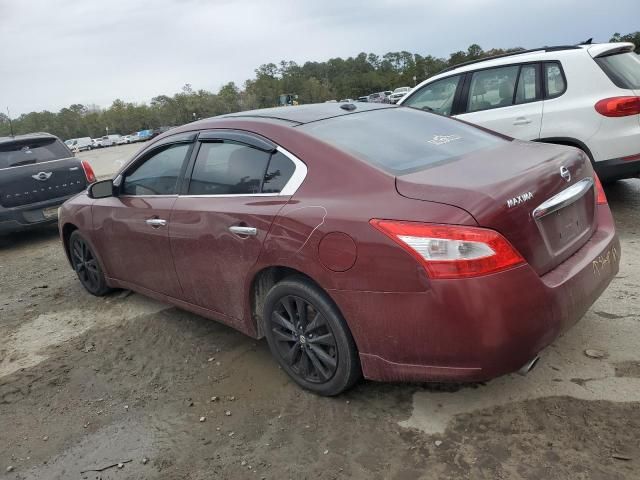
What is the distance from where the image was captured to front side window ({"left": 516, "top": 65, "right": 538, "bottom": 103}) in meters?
5.96

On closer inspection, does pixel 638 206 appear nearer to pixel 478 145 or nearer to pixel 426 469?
pixel 478 145

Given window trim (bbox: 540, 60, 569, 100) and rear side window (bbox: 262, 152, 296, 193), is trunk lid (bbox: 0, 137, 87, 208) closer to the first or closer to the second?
rear side window (bbox: 262, 152, 296, 193)

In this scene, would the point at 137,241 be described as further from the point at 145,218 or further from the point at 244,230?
the point at 244,230

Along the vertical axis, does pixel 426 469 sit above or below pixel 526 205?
below

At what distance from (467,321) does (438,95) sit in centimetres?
529

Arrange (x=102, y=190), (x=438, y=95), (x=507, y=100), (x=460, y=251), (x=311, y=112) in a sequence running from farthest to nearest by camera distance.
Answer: (x=438, y=95) < (x=507, y=100) < (x=102, y=190) < (x=311, y=112) < (x=460, y=251)

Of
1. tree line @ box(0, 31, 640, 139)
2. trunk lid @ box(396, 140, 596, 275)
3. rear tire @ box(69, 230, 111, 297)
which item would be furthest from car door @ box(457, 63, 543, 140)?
tree line @ box(0, 31, 640, 139)

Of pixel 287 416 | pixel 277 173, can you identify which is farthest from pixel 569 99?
pixel 287 416

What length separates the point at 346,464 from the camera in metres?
2.50

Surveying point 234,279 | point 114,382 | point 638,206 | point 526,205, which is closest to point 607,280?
point 526,205

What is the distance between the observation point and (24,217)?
7.55 m

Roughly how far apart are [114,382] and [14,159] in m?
5.50

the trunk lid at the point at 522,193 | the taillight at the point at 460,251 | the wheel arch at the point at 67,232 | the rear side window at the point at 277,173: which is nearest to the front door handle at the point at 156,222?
the rear side window at the point at 277,173

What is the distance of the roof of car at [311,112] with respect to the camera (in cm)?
336
